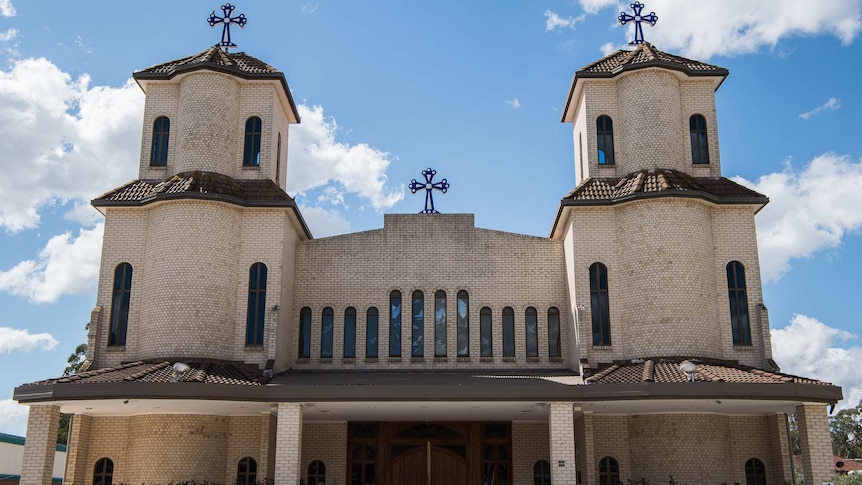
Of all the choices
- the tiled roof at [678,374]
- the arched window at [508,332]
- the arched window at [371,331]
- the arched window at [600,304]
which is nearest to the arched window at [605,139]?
the arched window at [600,304]

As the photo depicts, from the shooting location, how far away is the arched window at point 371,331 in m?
26.2

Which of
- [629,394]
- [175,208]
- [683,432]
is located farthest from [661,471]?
[175,208]

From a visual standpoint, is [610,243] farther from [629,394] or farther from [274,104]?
[274,104]

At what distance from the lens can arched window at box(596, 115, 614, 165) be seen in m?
26.7

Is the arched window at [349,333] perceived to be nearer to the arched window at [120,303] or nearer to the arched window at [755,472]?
the arched window at [120,303]

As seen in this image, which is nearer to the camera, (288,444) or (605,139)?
(288,444)

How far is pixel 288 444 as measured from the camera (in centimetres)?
2044

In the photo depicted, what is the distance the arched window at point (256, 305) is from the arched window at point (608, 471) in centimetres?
1014

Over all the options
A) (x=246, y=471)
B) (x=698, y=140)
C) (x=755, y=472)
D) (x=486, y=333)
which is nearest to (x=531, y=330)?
(x=486, y=333)

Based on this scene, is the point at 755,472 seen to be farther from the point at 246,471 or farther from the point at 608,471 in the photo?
the point at 246,471

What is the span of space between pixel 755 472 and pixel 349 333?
12.3 m

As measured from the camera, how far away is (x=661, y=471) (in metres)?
22.4

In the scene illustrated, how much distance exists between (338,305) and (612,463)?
9.38m

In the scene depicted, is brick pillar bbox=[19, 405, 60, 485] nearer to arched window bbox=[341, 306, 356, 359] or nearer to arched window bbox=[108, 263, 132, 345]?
arched window bbox=[108, 263, 132, 345]
